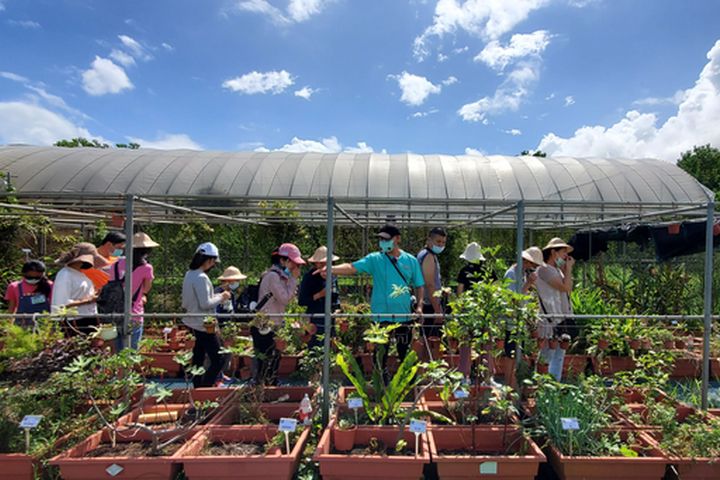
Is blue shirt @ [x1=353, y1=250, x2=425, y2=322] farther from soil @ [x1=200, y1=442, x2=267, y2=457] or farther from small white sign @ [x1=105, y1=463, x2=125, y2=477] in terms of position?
small white sign @ [x1=105, y1=463, x2=125, y2=477]

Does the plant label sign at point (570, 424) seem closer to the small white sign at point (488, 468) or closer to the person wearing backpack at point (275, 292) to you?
the small white sign at point (488, 468)

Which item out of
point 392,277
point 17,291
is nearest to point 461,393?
point 392,277

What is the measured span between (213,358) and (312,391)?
994 mm

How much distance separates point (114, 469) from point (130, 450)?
24 centimetres

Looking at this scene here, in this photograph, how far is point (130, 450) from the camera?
2.40 m

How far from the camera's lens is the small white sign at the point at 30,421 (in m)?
2.30

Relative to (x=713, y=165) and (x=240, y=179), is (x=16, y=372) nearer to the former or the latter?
(x=240, y=179)

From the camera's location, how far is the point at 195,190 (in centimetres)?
1103

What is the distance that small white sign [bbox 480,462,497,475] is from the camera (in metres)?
2.19

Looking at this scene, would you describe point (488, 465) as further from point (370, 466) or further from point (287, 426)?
point (287, 426)

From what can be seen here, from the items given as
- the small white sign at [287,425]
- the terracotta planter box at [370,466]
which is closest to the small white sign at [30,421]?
the small white sign at [287,425]

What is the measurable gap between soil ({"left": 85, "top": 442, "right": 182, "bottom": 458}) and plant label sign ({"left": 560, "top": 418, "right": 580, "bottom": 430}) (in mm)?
2375

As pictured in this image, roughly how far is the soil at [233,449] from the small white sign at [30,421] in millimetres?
997

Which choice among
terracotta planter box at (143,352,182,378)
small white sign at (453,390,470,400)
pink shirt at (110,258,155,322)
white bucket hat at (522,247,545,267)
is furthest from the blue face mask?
terracotta planter box at (143,352,182,378)
